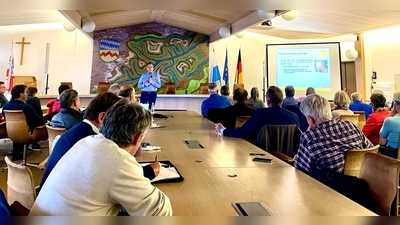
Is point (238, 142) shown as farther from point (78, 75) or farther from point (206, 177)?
point (78, 75)

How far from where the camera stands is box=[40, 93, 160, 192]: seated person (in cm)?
126

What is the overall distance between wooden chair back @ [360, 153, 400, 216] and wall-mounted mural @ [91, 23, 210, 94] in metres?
7.77

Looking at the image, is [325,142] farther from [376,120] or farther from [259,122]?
[376,120]

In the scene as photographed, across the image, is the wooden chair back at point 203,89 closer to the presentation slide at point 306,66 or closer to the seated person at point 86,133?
the presentation slide at point 306,66

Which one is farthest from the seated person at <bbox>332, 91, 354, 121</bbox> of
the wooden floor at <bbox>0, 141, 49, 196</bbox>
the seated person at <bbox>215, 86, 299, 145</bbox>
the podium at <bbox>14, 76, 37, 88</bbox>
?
the podium at <bbox>14, 76, 37, 88</bbox>

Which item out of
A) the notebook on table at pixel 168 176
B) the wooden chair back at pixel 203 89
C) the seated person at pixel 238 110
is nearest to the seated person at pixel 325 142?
the notebook on table at pixel 168 176

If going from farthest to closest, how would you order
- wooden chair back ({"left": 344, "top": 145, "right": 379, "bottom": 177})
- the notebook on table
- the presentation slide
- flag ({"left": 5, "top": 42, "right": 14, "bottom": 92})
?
1. flag ({"left": 5, "top": 42, "right": 14, "bottom": 92})
2. the presentation slide
3. wooden chair back ({"left": 344, "top": 145, "right": 379, "bottom": 177})
4. the notebook on table

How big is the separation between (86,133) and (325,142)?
1.36 metres

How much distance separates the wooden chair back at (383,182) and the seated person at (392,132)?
1.59 m

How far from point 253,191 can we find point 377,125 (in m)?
2.63

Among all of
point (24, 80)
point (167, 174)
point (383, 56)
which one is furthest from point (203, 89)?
point (167, 174)

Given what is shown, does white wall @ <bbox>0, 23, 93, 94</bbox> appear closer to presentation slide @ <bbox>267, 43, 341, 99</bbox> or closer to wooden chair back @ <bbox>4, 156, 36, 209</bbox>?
presentation slide @ <bbox>267, 43, 341, 99</bbox>

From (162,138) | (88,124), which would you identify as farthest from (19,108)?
(88,124)

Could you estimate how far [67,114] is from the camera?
2457 mm
